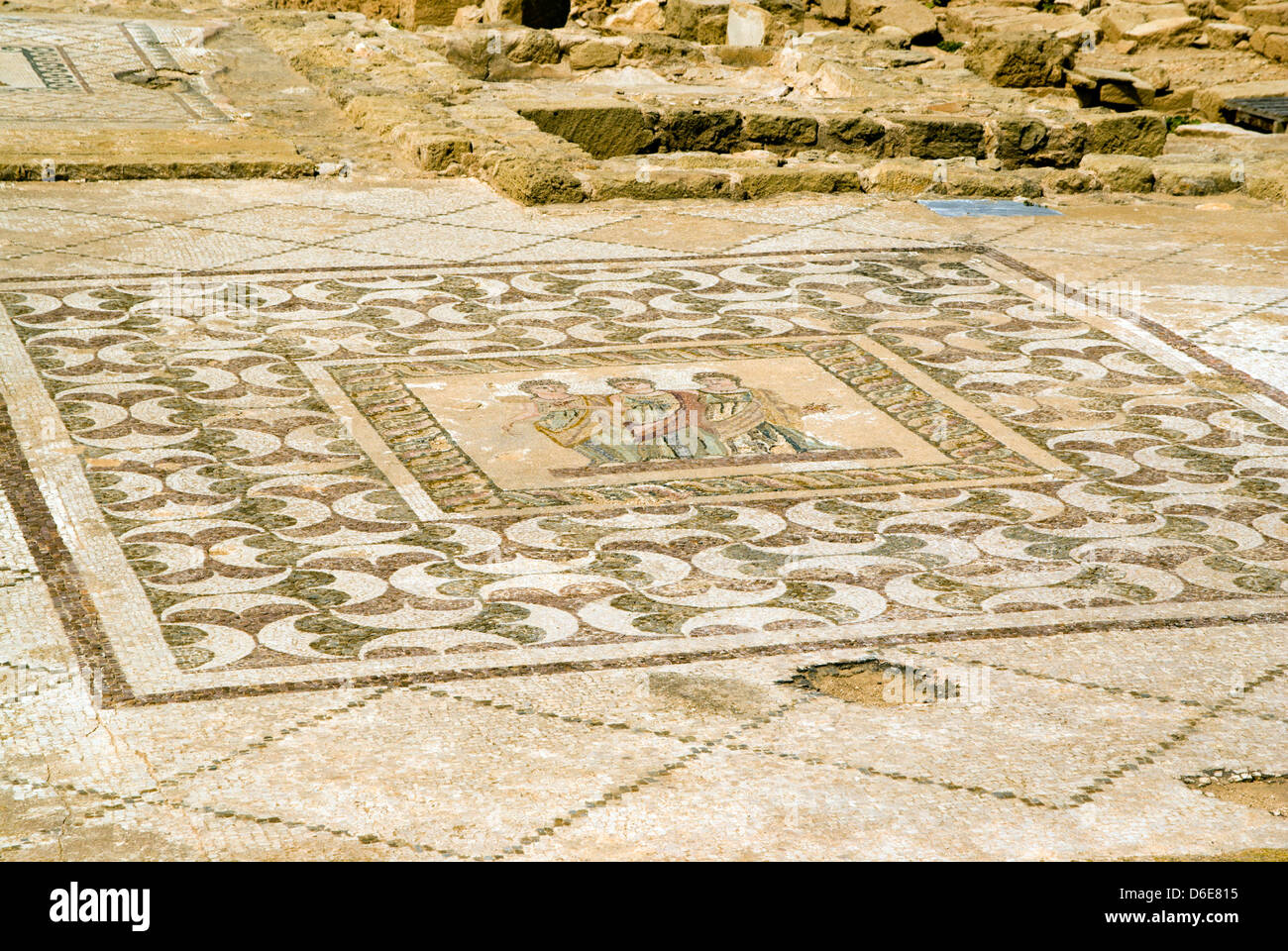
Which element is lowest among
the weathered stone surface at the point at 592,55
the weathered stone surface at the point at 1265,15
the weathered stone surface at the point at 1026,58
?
the weathered stone surface at the point at 592,55

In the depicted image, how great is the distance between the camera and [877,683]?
2.80 m

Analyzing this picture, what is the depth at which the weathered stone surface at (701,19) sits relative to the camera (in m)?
10.5

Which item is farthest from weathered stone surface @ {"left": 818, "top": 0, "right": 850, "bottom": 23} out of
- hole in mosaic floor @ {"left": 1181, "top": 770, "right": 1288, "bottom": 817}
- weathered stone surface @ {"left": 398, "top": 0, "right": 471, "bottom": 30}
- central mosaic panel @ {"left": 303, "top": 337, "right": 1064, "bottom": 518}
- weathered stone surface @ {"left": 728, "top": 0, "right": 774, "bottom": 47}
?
hole in mosaic floor @ {"left": 1181, "top": 770, "right": 1288, "bottom": 817}

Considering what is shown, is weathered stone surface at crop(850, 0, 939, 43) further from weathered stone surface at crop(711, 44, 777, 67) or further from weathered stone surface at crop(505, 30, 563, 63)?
weathered stone surface at crop(505, 30, 563, 63)

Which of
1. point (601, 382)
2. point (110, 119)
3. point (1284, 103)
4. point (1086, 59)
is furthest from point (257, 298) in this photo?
point (1086, 59)

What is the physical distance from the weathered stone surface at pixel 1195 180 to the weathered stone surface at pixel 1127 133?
60 cm

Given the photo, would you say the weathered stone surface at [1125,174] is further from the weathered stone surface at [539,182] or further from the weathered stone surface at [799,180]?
the weathered stone surface at [539,182]

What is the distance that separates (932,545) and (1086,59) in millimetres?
8492

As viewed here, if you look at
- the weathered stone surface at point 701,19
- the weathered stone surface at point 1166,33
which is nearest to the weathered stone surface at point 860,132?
the weathered stone surface at point 701,19

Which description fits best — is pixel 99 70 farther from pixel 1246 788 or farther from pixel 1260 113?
pixel 1246 788

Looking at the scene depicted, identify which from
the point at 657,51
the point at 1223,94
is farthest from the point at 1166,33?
the point at 657,51

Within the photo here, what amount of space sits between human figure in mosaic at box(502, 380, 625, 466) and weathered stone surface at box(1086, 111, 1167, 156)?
4128 mm

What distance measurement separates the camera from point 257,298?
4.92 meters

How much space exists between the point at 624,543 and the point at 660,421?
0.73 m
